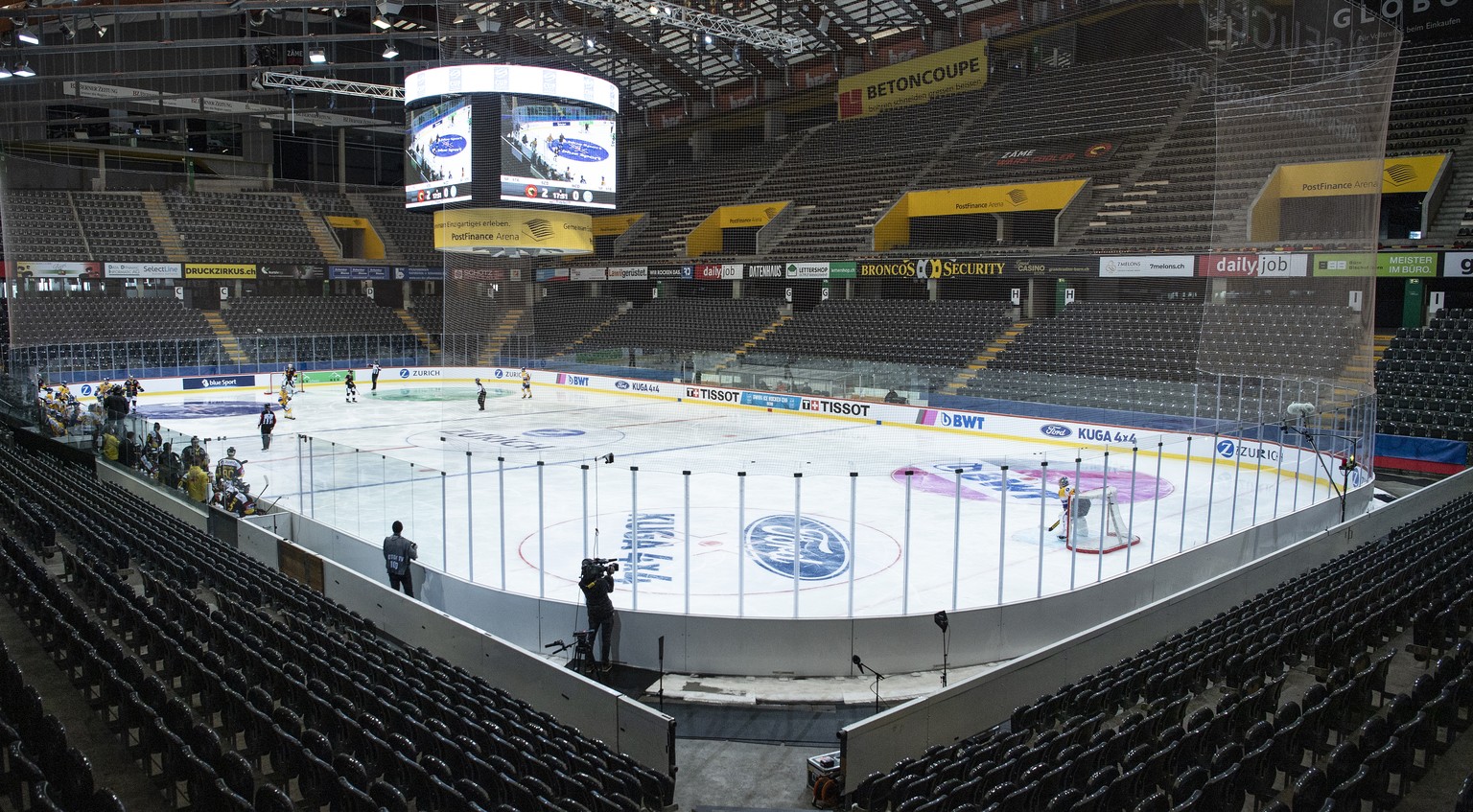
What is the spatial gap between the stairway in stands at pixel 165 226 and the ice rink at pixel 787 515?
29.8 meters

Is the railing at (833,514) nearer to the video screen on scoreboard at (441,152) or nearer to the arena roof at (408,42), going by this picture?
the video screen on scoreboard at (441,152)

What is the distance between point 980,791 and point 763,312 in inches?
1397

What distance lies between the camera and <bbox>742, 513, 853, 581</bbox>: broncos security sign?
558 inches

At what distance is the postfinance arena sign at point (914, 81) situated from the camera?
39625mm

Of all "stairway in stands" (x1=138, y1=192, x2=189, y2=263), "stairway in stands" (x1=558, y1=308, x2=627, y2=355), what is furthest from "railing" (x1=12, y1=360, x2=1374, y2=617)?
"stairway in stands" (x1=138, y1=192, x2=189, y2=263)

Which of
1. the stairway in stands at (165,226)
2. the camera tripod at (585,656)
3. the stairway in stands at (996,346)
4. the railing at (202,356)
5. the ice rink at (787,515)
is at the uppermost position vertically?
the stairway in stands at (165,226)

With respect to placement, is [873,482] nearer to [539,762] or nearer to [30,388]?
[539,762]

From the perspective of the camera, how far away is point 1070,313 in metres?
32.0

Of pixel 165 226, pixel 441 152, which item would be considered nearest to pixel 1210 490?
A: pixel 441 152

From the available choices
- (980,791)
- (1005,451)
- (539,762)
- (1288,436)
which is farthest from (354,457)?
(1005,451)

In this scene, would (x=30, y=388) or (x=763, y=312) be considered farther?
(x=763, y=312)

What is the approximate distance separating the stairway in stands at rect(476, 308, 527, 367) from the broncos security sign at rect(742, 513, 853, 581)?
2040cm

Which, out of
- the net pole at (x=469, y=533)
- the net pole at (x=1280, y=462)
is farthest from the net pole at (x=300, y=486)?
the net pole at (x=1280, y=462)

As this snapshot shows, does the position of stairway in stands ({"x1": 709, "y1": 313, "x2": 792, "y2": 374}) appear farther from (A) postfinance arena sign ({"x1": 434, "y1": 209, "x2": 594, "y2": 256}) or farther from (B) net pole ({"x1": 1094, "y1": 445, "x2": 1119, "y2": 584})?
(B) net pole ({"x1": 1094, "y1": 445, "x2": 1119, "y2": 584})
